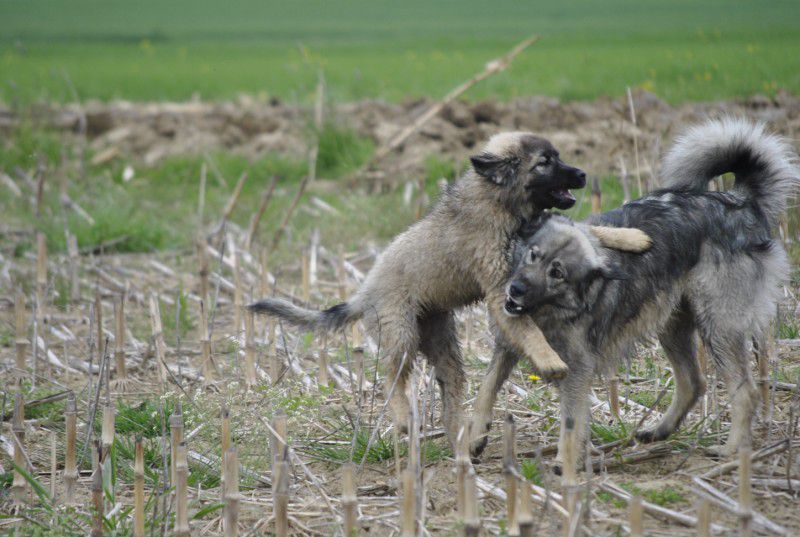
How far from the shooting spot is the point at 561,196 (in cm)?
527

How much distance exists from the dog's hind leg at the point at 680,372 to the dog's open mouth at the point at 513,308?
0.99 metres

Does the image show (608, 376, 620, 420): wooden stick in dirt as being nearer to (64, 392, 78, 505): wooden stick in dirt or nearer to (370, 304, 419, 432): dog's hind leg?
(370, 304, 419, 432): dog's hind leg

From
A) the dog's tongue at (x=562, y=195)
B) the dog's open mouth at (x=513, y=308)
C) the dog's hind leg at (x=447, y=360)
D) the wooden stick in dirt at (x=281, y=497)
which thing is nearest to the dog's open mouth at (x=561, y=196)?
the dog's tongue at (x=562, y=195)

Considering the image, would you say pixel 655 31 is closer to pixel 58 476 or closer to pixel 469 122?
pixel 469 122

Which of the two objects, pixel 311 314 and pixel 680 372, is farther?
pixel 311 314

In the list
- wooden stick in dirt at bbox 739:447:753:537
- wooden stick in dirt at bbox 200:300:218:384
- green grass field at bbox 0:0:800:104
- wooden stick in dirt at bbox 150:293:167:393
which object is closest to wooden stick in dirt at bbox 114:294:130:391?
wooden stick in dirt at bbox 150:293:167:393

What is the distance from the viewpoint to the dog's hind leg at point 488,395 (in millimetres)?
4953

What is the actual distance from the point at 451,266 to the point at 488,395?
2.38ft

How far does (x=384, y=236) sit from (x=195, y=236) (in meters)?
1.96

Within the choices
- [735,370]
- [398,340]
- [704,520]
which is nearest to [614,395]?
[735,370]

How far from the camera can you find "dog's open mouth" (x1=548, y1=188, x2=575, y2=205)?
5.24 metres

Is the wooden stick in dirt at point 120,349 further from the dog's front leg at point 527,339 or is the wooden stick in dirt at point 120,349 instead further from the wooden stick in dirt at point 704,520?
the wooden stick in dirt at point 704,520

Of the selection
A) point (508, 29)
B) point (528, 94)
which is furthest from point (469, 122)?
point (508, 29)

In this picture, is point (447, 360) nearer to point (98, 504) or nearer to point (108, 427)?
point (108, 427)
